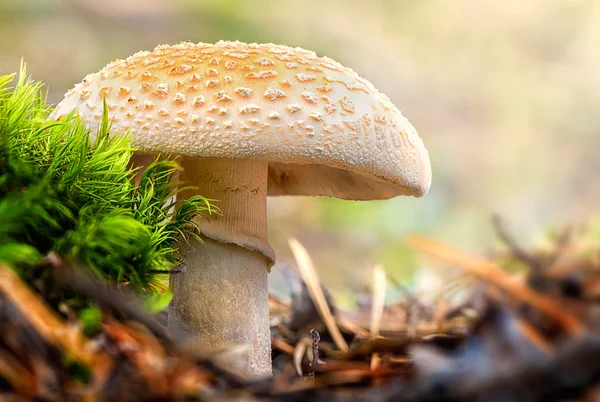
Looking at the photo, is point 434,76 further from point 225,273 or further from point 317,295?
point 225,273

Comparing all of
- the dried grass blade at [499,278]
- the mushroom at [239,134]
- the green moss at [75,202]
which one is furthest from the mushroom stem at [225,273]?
the dried grass blade at [499,278]

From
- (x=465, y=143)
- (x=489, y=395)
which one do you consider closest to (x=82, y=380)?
(x=489, y=395)

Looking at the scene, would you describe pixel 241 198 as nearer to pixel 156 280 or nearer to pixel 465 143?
pixel 156 280

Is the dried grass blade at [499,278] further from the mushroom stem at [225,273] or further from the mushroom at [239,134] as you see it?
the mushroom stem at [225,273]

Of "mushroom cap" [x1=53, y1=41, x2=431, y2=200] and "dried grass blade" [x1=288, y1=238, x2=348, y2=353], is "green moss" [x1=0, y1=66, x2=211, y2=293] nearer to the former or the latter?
"mushroom cap" [x1=53, y1=41, x2=431, y2=200]

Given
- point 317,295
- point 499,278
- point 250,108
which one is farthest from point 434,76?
point 499,278

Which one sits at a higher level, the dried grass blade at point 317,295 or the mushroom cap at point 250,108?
the mushroom cap at point 250,108
